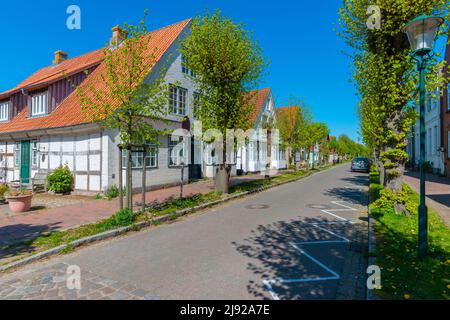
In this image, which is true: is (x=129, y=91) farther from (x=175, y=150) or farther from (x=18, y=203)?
(x=175, y=150)

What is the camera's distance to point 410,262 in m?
4.59

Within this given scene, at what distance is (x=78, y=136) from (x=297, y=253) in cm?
1172

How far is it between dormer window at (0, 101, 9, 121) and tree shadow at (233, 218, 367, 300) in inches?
816

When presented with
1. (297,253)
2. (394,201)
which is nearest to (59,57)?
(297,253)

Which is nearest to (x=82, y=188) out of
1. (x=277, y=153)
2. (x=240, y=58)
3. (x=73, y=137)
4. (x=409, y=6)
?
(x=73, y=137)

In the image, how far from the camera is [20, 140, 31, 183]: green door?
15.2 metres

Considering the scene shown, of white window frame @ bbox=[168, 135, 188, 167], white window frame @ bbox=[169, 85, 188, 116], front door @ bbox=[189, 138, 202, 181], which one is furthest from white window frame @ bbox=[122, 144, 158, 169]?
front door @ bbox=[189, 138, 202, 181]

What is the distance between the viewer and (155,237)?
21.9ft

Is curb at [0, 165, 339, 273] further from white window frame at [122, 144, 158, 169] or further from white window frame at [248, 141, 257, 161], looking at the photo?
white window frame at [248, 141, 257, 161]

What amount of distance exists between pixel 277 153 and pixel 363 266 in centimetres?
2949

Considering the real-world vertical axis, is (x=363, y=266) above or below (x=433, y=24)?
below
